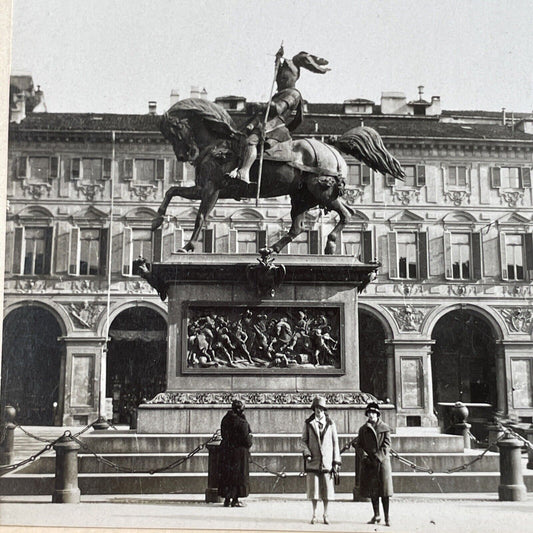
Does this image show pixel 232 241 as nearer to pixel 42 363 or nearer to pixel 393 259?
pixel 393 259

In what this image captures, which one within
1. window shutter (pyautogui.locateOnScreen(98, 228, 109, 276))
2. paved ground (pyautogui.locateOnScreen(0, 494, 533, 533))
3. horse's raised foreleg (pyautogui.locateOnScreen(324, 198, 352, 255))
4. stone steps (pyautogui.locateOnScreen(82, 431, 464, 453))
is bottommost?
paved ground (pyautogui.locateOnScreen(0, 494, 533, 533))

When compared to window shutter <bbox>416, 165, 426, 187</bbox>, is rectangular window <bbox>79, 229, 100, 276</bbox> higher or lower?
lower

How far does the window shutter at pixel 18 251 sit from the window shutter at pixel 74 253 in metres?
1.82

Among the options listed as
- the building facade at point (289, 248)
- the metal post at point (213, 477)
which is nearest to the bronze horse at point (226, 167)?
the metal post at point (213, 477)

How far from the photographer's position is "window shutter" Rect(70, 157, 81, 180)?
33.2 m

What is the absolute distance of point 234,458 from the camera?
920cm

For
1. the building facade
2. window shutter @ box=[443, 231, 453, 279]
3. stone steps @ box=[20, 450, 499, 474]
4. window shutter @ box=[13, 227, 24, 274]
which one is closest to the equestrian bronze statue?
stone steps @ box=[20, 450, 499, 474]

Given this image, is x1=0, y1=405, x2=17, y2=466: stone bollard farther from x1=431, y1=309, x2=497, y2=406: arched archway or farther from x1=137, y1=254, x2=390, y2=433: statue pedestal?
x1=431, y1=309, x2=497, y2=406: arched archway

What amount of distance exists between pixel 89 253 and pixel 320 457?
2587cm

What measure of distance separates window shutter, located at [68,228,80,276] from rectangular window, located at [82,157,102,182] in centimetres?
212

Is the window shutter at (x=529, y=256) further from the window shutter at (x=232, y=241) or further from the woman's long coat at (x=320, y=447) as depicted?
the woman's long coat at (x=320, y=447)

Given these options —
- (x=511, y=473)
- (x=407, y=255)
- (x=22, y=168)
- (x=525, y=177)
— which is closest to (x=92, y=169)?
(x=22, y=168)

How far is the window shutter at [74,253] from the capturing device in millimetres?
32969

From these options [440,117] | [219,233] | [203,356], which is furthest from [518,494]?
[440,117]
